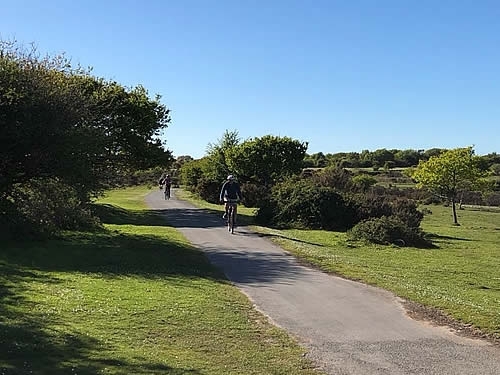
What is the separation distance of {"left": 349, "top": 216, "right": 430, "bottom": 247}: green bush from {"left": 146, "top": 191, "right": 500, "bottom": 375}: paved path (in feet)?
24.7

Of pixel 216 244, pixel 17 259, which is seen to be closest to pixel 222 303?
pixel 17 259

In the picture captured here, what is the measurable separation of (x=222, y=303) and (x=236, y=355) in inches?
108

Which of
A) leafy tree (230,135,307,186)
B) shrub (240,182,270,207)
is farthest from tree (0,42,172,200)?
leafy tree (230,135,307,186)

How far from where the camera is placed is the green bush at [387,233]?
819 inches

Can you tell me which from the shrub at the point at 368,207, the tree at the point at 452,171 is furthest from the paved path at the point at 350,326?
the tree at the point at 452,171

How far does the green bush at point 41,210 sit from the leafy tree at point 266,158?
83.1 ft

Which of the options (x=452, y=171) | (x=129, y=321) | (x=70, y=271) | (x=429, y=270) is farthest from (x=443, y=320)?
(x=452, y=171)

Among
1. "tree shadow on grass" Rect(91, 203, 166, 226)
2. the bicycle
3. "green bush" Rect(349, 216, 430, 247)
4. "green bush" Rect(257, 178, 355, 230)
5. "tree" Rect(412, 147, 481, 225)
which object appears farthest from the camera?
"tree" Rect(412, 147, 481, 225)

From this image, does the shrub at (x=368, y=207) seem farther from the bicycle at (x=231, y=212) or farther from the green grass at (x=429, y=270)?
the bicycle at (x=231, y=212)

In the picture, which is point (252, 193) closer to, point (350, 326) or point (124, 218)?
point (124, 218)

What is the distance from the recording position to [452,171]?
45.2 metres

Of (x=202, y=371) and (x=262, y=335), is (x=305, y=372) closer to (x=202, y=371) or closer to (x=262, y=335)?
(x=202, y=371)

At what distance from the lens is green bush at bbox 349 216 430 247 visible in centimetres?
2080

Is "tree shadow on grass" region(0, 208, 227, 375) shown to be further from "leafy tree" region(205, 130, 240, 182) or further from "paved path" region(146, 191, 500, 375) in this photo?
"leafy tree" region(205, 130, 240, 182)
